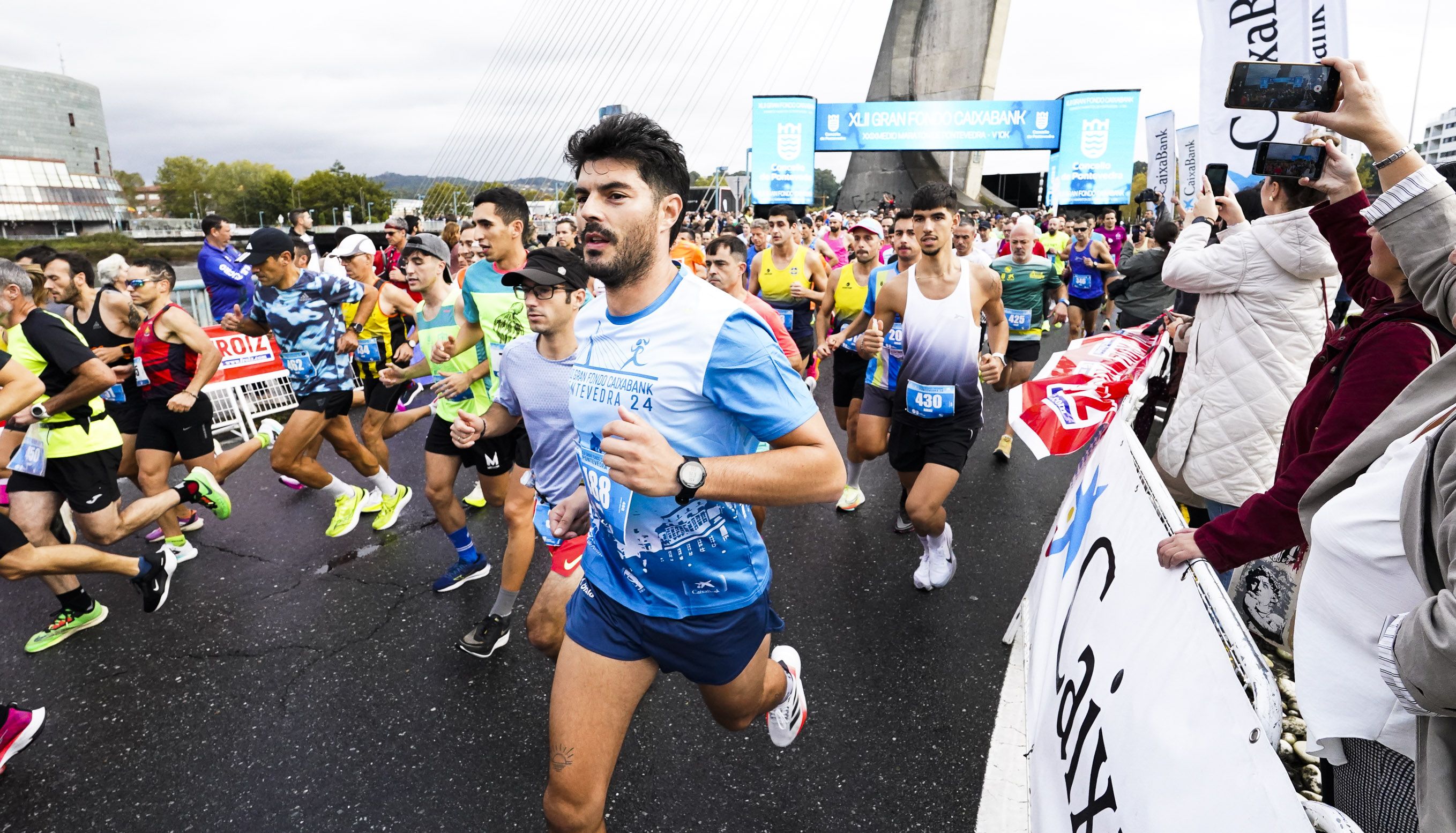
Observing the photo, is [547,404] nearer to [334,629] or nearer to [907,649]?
[334,629]

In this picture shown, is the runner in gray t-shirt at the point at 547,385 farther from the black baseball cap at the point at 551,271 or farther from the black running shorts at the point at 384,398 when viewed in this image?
the black running shorts at the point at 384,398

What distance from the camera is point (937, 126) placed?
94.6 ft

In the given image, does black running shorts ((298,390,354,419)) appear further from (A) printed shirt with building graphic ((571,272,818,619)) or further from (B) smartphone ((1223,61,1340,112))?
(B) smartphone ((1223,61,1340,112))

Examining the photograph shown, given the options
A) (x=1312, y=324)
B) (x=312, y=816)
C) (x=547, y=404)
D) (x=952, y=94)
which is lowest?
(x=312, y=816)

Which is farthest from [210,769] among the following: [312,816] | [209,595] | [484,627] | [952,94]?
[952,94]

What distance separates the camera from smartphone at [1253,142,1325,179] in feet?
6.91

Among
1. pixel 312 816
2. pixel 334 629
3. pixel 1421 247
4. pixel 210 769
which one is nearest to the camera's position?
pixel 1421 247

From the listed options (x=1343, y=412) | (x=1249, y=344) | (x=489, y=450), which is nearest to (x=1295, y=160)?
(x=1343, y=412)

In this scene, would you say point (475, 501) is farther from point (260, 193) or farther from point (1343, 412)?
point (260, 193)

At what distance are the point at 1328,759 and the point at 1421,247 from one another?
1198 mm

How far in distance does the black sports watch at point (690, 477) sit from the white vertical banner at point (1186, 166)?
16.5 feet

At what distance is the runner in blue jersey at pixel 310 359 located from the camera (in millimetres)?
4926

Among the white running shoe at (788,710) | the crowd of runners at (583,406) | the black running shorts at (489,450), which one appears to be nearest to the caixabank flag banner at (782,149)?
the crowd of runners at (583,406)

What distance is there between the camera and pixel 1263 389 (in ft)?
9.78
